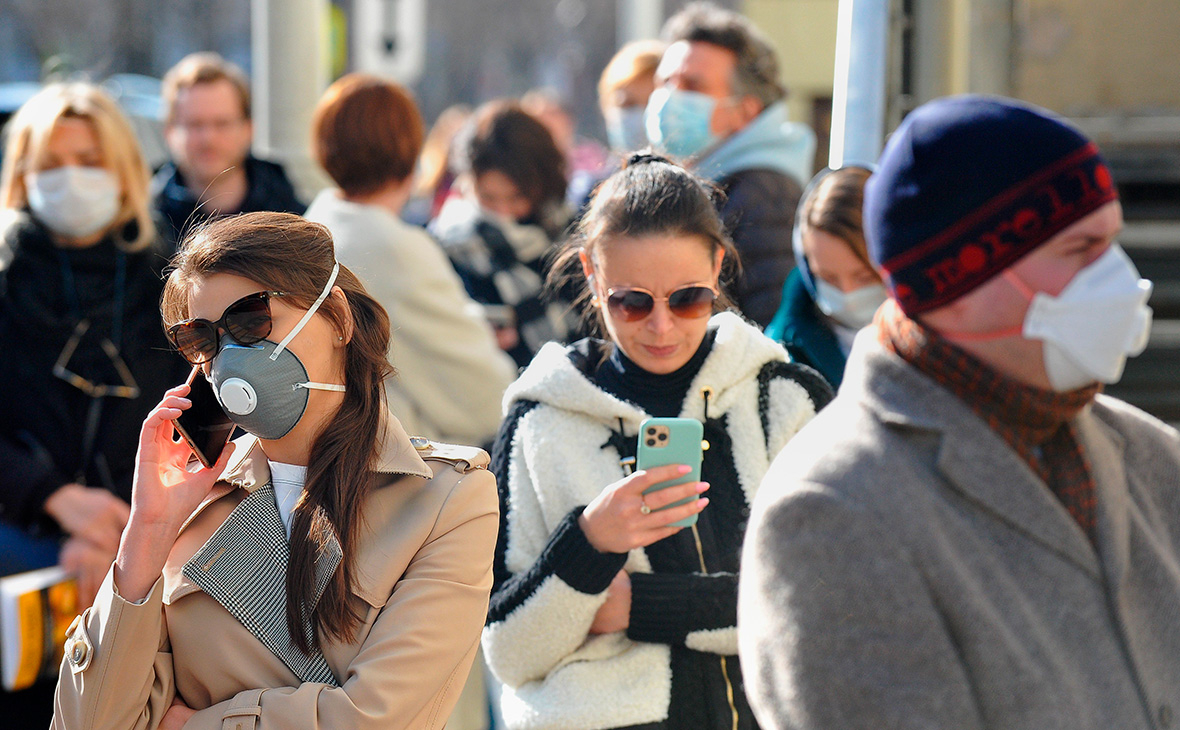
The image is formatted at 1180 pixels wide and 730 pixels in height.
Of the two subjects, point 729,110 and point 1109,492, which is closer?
point 1109,492

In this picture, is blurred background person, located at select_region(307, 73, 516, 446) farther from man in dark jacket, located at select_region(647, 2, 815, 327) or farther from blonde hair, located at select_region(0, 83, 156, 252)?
man in dark jacket, located at select_region(647, 2, 815, 327)

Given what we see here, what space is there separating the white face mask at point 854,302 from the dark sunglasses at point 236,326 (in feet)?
5.62

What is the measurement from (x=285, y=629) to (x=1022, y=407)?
1.27 m

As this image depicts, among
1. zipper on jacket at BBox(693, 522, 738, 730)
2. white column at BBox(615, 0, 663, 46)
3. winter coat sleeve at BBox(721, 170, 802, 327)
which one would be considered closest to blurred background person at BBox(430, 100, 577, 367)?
winter coat sleeve at BBox(721, 170, 802, 327)

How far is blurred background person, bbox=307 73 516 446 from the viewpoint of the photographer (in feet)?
13.6

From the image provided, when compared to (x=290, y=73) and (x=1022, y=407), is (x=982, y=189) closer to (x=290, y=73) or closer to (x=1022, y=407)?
(x=1022, y=407)

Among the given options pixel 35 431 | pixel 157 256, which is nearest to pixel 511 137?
pixel 157 256

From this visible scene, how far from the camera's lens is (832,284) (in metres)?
3.54

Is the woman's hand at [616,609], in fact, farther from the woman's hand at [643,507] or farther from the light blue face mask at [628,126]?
the light blue face mask at [628,126]

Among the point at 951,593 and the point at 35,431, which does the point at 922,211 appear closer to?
the point at 951,593

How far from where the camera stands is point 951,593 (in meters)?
1.70

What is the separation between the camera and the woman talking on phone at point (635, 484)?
2.53 meters

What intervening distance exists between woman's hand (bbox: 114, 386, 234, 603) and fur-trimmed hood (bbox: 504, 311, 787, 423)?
68 cm

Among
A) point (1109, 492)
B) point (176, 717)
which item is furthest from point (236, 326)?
point (1109, 492)
